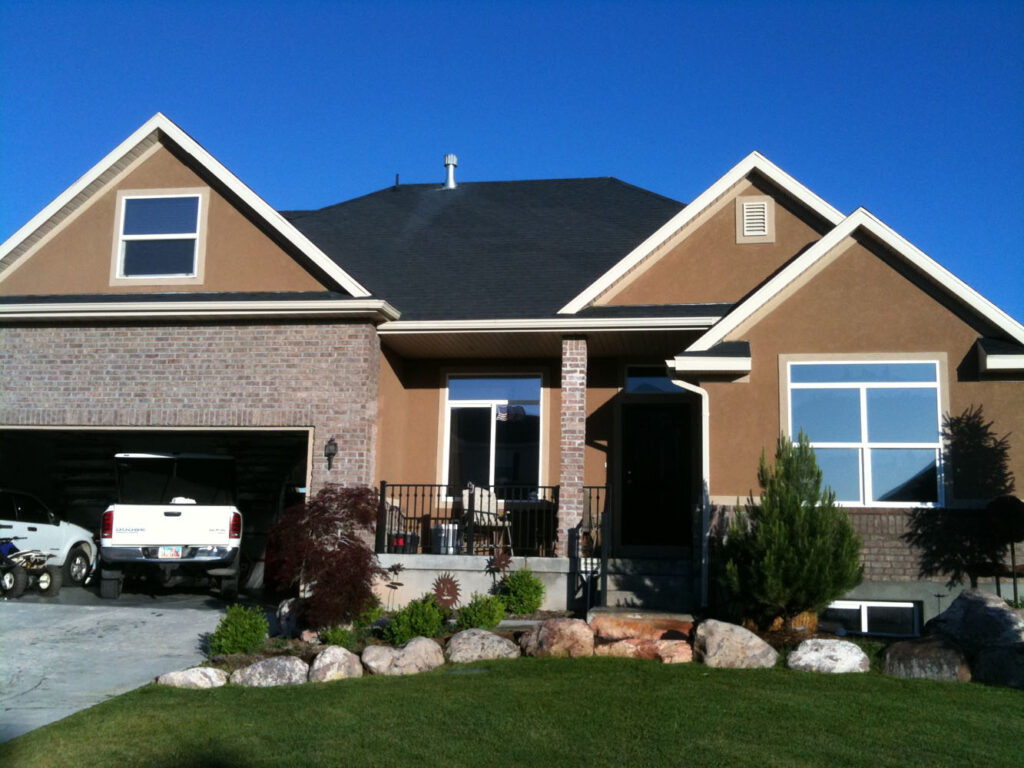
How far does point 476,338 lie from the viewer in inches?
565

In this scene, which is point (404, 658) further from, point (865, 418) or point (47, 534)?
point (47, 534)

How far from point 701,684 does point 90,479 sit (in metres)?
12.7

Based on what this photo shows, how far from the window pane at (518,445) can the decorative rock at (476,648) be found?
522cm

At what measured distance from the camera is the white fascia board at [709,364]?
38.8 ft

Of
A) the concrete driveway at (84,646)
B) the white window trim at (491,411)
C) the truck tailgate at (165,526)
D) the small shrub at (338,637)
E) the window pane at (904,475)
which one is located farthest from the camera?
the white window trim at (491,411)

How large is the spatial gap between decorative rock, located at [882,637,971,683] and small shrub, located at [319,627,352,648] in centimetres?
526

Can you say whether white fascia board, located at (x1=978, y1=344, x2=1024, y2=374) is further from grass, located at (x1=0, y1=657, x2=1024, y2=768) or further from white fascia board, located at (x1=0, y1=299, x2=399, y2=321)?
white fascia board, located at (x1=0, y1=299, x2=399, y2=321)

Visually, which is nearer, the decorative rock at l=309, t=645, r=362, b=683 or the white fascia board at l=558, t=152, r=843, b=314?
the decorative rock at l=309, t=645, r=362, b=683

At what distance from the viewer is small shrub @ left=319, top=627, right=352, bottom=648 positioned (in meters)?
10.4

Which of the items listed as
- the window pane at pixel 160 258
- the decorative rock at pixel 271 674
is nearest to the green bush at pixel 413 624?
the decorative rock at pixel 271 674

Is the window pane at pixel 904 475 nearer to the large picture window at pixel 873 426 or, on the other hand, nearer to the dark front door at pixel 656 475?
the large picture window at pixel 873 426

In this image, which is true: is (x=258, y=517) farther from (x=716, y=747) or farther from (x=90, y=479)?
(x=716, y=747)

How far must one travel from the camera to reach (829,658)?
933cm

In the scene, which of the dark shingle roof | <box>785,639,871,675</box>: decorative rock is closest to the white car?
the dark shingle roof
